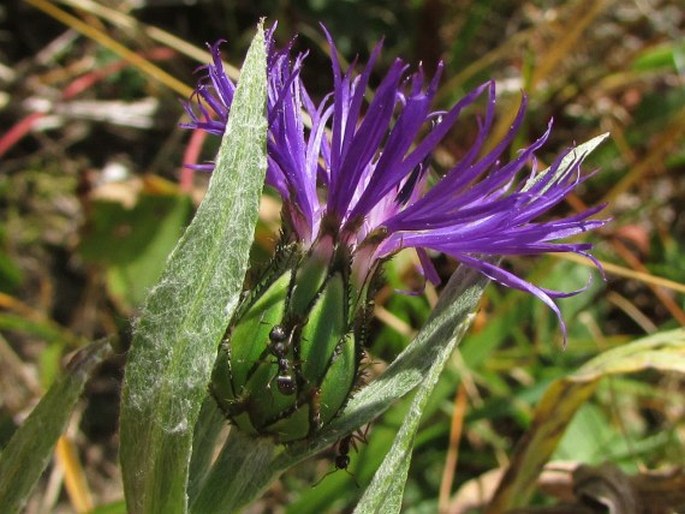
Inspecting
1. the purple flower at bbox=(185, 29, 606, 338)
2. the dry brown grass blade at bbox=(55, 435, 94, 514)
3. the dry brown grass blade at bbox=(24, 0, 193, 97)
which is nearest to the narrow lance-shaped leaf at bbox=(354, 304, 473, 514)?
the purple flower at bbox=(185, 29, 606, 338)

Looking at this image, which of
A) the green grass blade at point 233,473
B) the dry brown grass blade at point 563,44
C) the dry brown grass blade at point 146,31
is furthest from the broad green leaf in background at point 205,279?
the dry brown grass blade at point 563,44

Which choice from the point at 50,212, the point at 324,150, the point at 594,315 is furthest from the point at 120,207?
the point at 594,315

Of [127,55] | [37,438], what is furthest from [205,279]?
[127,55]

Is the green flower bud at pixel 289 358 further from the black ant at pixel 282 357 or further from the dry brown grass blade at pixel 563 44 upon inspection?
the dry brown grass blade at pixel 563 44

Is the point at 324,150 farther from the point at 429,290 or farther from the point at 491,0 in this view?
the point at 491,0

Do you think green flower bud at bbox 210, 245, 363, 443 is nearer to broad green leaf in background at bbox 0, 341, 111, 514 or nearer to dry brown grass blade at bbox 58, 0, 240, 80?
broad green leaf in background at bbox 0, 341, 111, 514

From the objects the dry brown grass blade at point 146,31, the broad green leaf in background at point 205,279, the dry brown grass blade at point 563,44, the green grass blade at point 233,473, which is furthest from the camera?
the dry brown grass blade at point 563,44

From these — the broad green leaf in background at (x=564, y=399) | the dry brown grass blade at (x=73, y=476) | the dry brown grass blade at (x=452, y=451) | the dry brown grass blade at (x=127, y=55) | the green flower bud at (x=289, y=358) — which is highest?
the dry brown grass blade at (x=127, y=55)
